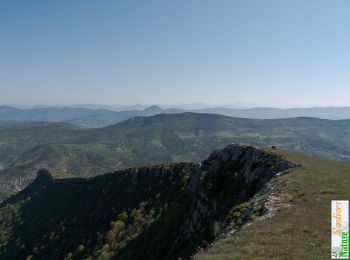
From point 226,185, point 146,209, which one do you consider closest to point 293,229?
point 226,185

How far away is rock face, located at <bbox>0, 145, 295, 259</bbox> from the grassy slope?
7157 millimetres

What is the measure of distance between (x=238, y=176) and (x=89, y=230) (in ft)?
213

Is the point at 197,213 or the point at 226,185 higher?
the point at 226,185

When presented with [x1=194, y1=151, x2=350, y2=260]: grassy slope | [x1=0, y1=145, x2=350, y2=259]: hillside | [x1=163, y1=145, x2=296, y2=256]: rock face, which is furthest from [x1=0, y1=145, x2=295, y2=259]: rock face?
[x1=194, y1=151, x2=350, y2=260]: grassy slope

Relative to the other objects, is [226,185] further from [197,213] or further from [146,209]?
[146,209]

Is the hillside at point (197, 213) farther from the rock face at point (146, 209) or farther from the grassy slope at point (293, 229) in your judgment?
the rock face at point (146, 209)

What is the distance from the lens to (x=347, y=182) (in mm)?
39219

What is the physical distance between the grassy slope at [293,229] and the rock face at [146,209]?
282 inches

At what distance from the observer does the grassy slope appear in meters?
21.4

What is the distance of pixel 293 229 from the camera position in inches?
1004

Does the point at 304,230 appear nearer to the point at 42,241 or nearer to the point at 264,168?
the point at 264,168

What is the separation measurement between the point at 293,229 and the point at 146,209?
6822 cm

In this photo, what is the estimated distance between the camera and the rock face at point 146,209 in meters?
51.1

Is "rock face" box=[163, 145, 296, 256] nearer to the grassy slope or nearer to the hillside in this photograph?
the hillside
